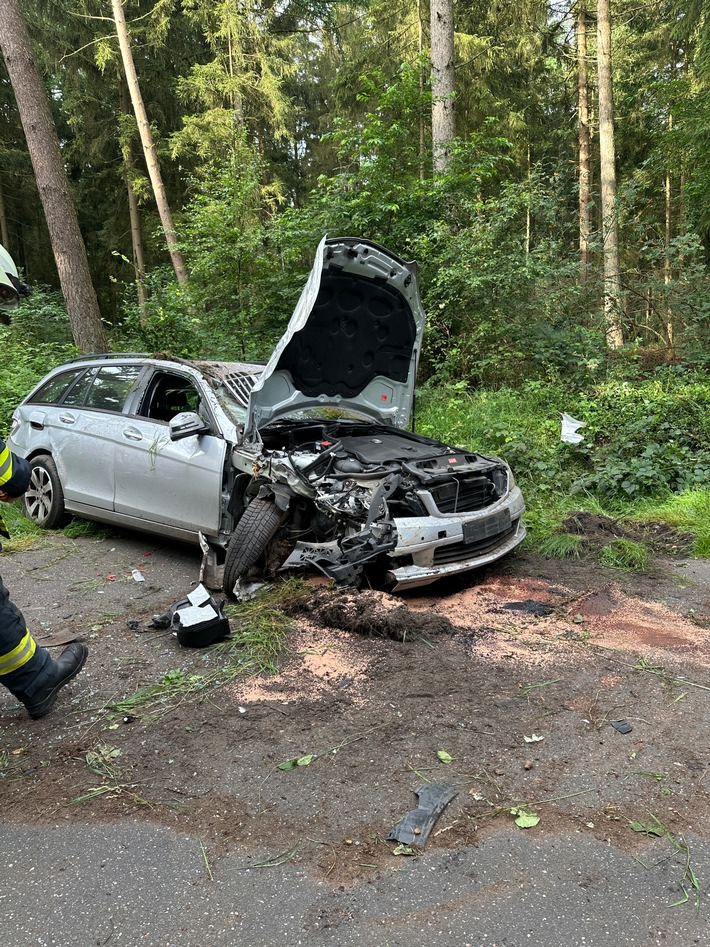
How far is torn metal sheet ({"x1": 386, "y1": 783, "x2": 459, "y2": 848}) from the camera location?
7.53ft

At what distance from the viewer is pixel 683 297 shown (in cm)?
953

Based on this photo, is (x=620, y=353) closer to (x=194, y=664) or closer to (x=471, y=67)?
(x=194, y=664)

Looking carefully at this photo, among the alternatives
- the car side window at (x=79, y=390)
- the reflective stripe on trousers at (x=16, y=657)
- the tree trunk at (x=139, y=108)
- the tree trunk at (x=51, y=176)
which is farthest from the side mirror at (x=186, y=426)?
the tree trunk at (x=139, y=108)

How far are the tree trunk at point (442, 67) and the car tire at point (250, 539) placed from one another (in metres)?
9.03

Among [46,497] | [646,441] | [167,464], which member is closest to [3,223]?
[46,497]

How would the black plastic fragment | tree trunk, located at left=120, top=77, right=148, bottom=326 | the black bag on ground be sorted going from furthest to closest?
tree trunk, located at left=120, top=77, right=148, bottom=326
the black plastic fragment
the black bag on ground

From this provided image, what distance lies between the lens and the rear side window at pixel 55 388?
256 inches

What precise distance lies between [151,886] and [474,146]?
10537mm

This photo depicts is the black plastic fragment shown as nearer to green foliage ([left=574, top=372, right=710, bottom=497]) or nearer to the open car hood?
the open car hood

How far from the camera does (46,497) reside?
20.9 ft

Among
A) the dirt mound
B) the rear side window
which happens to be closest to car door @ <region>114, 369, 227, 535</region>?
the dirt mound

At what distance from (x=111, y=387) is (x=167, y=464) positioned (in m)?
1.37

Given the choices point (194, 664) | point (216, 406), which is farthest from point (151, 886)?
point (216, 406)

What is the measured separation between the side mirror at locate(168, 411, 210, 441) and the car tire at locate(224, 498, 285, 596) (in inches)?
31.3
